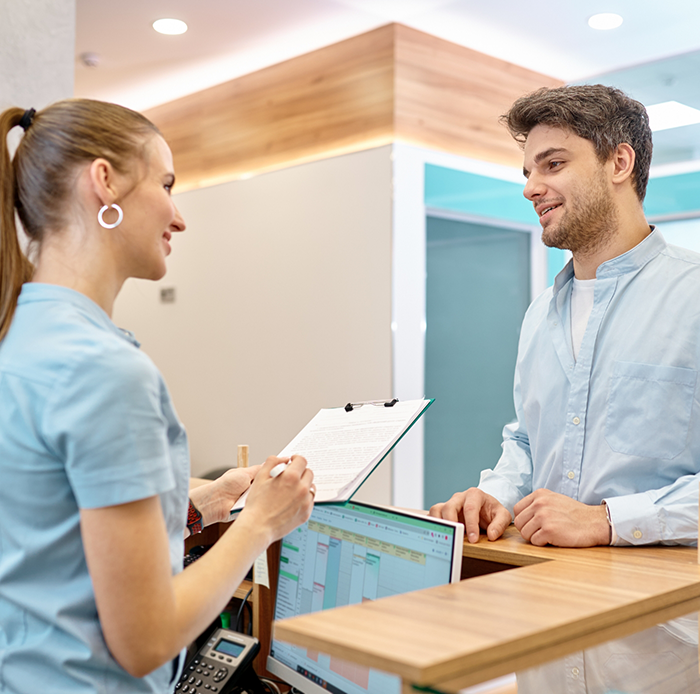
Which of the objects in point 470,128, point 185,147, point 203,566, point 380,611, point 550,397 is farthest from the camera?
point 185,147

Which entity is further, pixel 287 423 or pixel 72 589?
pixel 287 423

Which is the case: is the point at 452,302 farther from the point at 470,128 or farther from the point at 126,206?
the point at 126,206

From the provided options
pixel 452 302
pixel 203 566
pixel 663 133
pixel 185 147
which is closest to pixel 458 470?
pixel 452 302

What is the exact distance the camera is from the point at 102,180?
1.00 m

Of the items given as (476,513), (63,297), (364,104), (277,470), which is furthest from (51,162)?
(364,104)

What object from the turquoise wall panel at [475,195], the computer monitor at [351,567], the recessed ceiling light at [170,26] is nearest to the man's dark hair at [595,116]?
the computer monitor at [351,567]

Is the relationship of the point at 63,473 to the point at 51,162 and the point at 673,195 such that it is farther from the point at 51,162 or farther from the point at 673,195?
the point at 673,195

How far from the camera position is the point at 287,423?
470 centimetres

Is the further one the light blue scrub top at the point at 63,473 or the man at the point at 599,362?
the man at the point at 599,362

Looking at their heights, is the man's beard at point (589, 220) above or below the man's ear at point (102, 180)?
above

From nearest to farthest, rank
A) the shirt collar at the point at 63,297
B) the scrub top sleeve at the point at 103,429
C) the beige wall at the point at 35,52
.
Result: the scrub top sleeve at the point at 103,429 → the shirt collar at the point at 63,297 → the beige wall at the point at 35,52

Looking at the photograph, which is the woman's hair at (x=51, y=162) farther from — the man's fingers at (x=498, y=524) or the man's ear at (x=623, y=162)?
the man's ear at (x=623, y=162)

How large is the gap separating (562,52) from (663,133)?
2.50 ft

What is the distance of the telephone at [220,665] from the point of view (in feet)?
5.47
